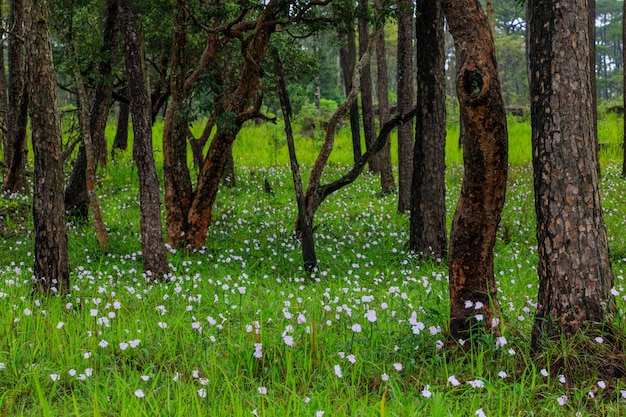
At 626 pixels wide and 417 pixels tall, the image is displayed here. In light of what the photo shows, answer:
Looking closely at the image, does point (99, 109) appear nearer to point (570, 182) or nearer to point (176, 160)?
point (176, 160)

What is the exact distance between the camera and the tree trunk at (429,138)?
27.4ft

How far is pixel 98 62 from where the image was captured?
10578 millimetres

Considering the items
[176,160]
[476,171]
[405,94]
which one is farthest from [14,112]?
[476,171]

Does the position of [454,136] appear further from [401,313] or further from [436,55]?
[401,313]

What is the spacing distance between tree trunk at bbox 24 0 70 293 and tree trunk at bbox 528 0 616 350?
4.77 metres

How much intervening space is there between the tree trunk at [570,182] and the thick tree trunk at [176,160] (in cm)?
636

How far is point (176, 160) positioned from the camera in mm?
9422

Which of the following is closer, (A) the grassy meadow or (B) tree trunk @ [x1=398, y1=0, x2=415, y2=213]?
(A) the grassy meadow

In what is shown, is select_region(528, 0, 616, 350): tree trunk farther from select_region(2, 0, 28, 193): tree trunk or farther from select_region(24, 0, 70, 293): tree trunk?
select_region(2, 0, 28, 193): tree trunk

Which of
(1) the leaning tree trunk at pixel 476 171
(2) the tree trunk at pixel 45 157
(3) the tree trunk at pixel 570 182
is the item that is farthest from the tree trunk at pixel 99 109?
(3) the tree trunk at pixel 570 182

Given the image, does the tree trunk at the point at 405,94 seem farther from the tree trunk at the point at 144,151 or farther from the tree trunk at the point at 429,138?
the tree trunk at the point at 144,151

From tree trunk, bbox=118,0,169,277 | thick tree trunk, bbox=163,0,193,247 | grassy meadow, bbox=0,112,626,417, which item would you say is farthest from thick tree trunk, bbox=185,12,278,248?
tree trunk, bbox=118,0,169,277

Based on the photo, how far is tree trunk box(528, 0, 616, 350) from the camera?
160 inches

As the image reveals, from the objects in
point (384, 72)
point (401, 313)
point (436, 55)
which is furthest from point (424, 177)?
point (384, 72)
